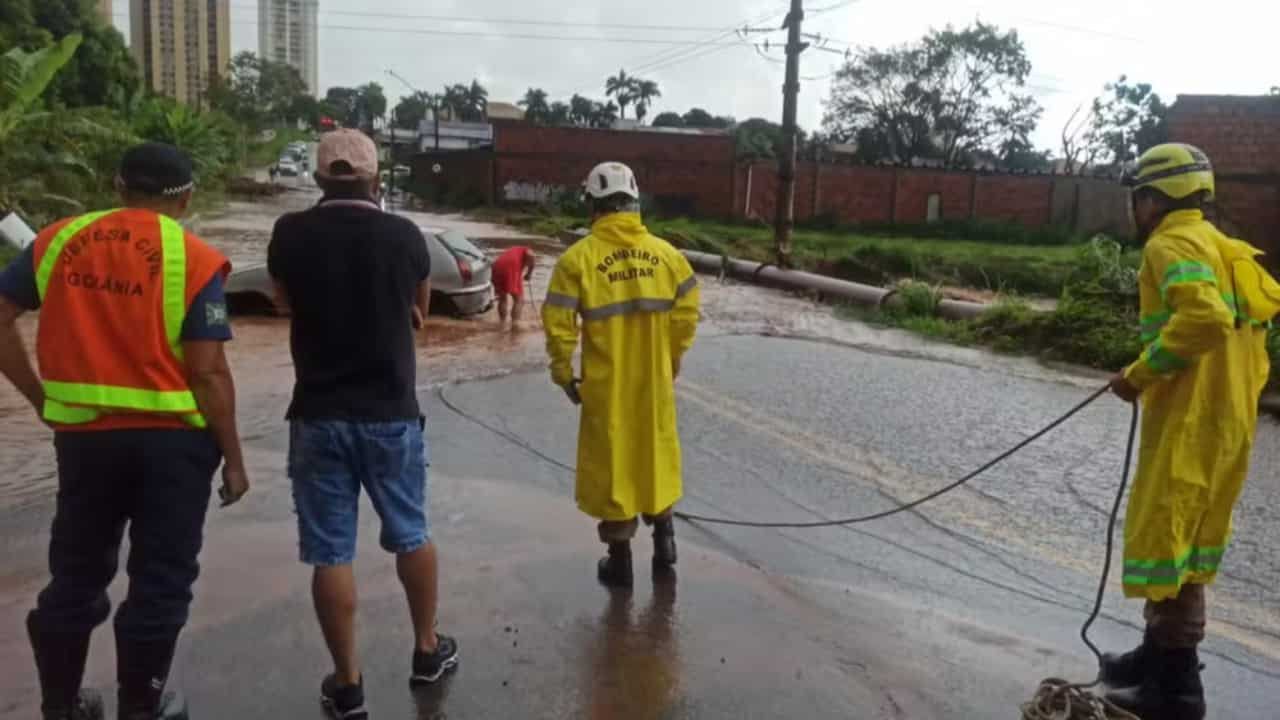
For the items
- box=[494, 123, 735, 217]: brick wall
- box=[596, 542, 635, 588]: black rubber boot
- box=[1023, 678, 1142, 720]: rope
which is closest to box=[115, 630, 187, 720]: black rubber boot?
box=[596, 542, 635, 588]: black rubber boot

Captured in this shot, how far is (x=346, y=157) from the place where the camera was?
130 inches

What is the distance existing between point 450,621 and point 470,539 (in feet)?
3.35

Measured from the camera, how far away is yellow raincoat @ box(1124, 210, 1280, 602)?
342 centimetres

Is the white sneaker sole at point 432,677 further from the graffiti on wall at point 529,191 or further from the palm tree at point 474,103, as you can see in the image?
the palm tree at point 474,103

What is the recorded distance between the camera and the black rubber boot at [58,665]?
10.3 feet

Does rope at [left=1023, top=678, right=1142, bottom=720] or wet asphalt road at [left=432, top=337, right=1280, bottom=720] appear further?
wet asphalt road at [left=432, top=337, right=1280, bottom=720]

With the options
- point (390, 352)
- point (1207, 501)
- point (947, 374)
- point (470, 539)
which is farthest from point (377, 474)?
point (947, 374)

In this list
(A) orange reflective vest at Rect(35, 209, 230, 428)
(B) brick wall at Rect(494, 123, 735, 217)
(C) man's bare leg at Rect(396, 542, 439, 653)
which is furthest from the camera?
(B) brick wall at Rect(494, 123, 735, 217)

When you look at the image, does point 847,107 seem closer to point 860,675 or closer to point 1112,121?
point 1112,121

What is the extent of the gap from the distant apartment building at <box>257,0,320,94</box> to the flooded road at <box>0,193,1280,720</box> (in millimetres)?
74340

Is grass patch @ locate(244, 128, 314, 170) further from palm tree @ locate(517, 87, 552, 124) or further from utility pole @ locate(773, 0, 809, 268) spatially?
utility pole @ locate(773, 0, 809, 268)

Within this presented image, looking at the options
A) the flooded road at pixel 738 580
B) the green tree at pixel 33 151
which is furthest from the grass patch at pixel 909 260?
the flooded road at pixel 738 580

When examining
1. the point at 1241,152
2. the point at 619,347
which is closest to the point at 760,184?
the point at 1241,152

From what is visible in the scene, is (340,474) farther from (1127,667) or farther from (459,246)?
(459,246)
